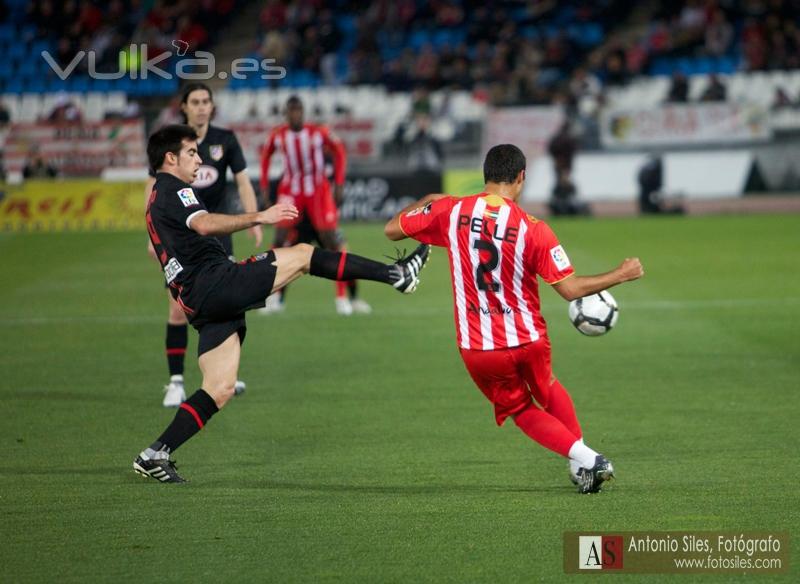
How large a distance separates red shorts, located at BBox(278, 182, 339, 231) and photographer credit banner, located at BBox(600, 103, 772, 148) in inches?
452

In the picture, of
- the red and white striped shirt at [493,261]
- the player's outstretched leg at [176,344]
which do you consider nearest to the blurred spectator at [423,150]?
the player's outstretched leg at [176,344]

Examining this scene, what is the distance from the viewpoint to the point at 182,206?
21.7 feet

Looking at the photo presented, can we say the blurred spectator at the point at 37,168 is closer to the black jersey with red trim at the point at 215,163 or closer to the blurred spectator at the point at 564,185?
the blurred spectator at the point at 564,185

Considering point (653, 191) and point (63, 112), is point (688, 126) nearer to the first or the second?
point (653, 191)

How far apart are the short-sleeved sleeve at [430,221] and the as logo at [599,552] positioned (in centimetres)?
168

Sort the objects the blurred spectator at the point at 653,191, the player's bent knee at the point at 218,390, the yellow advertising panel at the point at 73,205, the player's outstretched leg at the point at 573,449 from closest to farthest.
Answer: the player's outstretched leg at the point at 573,449 < the player's bent knee at the point at 218,390 < the yellow advertising panel at the point at 73,205 < the blurred spectator at the point at 653,191

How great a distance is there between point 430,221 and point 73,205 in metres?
18.6

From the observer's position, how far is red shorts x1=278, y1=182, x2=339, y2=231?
45.6 feet

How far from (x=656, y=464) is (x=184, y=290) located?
104 inches

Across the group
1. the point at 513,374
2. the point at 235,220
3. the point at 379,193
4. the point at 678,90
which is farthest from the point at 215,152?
the point at 678,90

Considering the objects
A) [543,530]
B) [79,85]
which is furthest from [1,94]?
[543,530]

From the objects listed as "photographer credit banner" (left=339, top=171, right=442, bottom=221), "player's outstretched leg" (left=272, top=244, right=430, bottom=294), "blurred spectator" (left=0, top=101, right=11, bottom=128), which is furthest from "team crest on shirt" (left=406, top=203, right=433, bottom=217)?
"blurred spectator" (left=0, top=101, right=11, bottom=128)

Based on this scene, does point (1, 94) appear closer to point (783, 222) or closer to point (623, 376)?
point (783, 222)

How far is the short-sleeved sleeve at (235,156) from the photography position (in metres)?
9.48
